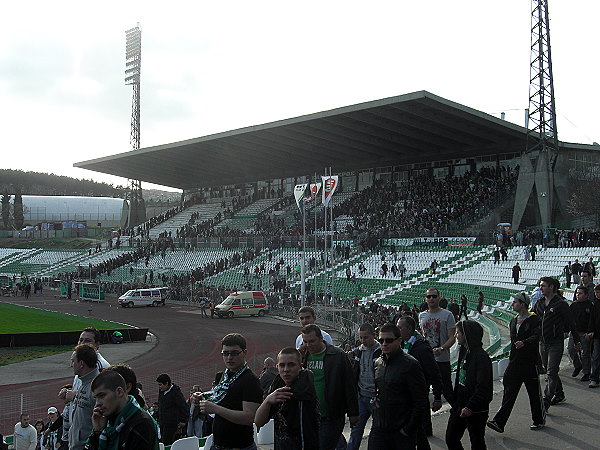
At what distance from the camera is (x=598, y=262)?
1054 inches

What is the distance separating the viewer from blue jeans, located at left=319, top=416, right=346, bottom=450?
5.95 meters

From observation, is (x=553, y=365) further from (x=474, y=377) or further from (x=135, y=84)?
(x=135, y=84)

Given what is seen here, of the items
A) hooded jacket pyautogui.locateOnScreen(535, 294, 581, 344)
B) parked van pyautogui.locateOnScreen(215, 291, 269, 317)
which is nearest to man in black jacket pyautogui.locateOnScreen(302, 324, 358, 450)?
hooded jacket pyautogui.locateOnScreen(535, 294, 581, 344)

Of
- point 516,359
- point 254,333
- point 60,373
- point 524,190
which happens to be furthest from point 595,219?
point 516,359

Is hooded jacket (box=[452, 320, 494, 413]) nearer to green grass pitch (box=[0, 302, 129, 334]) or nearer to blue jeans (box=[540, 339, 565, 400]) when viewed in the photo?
blue jeans (box=[540, 339, 565, 400])

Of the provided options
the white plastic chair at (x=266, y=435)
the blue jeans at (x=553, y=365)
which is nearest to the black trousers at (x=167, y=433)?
the white plastic chair at (x=266, y=435)

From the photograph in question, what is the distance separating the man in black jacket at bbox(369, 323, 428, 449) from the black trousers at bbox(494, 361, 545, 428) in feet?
8.58

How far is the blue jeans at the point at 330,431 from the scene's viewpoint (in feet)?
19.5

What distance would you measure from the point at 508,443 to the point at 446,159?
45397 mm

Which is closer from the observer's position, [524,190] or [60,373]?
[60,373]

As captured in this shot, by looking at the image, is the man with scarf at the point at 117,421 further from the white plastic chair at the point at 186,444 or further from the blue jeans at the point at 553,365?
the blue jeans at the point at 553,365

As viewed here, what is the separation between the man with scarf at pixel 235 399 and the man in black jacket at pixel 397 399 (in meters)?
1.39

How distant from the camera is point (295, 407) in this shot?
5023mm

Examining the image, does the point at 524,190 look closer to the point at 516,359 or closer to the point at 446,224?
the point at 446,224
